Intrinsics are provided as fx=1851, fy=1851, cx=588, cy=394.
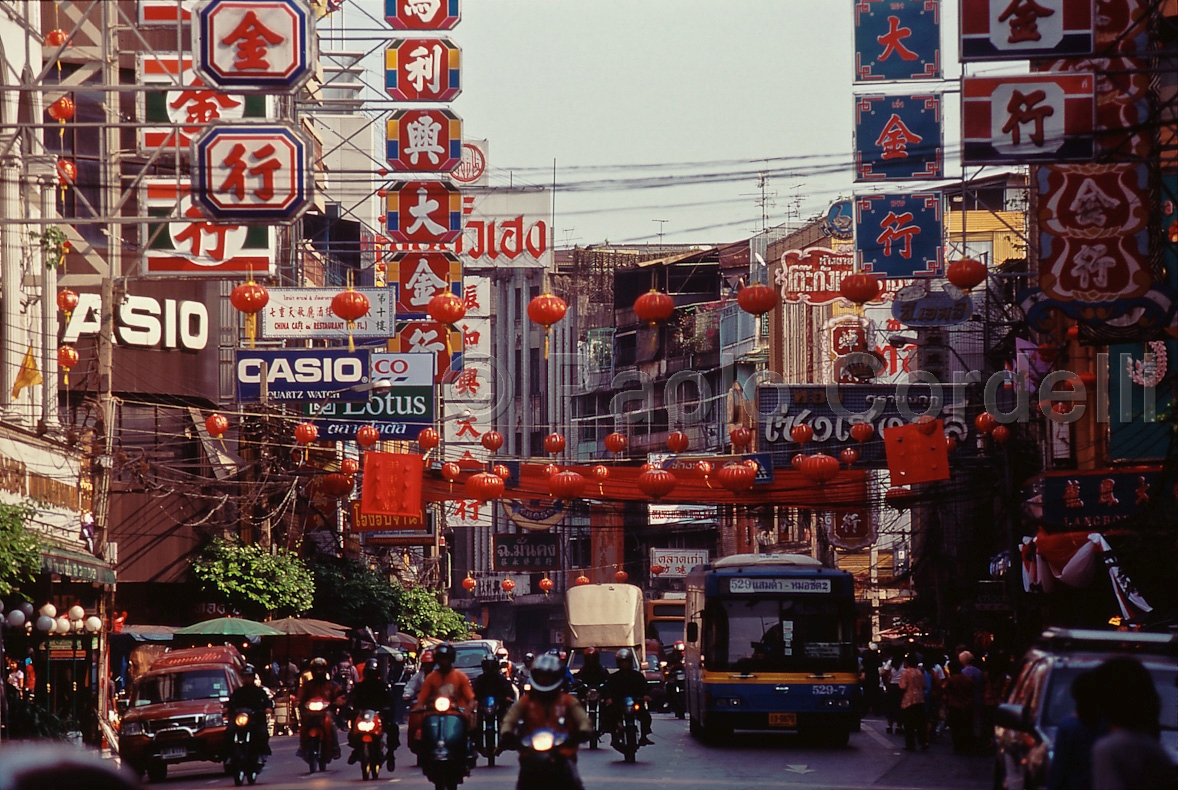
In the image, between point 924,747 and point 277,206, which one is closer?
point 277,206

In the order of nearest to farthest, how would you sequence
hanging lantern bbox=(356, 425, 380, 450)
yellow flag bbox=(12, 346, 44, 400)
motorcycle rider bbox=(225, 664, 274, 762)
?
motorcycle rider bbox=(225, 664, 274, 762) < yellow flag bbox=(12, 346, 44, 400) < hanging lantern bbox=(356, 425, 380, 450)

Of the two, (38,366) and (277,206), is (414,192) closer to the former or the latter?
(38,366)

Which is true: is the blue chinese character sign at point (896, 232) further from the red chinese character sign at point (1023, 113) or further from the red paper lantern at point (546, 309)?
the red chinese character sign at point (1023, 113)

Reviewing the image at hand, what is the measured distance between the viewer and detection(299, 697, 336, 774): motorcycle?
26.5 meters

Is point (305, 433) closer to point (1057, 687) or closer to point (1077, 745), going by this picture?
point (1057, 687)

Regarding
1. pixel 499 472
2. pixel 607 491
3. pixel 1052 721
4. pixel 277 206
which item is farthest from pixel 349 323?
pixel 1052 721

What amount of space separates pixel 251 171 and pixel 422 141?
19.8m

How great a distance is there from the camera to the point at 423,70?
133ft

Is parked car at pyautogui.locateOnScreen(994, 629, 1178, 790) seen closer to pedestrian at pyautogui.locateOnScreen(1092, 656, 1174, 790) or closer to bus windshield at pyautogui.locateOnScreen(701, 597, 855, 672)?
pedestrian at pyautogui.locateOnScreen(1092, 656, 1174, 790)

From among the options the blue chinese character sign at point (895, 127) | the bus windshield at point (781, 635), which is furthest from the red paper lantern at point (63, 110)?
the bus windshield at point (781, 635)

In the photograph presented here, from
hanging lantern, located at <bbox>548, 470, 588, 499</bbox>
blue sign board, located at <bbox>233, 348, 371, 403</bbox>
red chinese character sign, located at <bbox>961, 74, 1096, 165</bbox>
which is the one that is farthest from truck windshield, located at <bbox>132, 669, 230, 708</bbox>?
hanging lantern, located at <bbox>548, 470, 588, 499</bbox>

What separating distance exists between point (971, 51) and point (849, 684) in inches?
418

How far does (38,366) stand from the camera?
31.7 metres

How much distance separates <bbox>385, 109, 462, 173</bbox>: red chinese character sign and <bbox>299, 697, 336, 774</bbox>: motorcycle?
16106 mm
